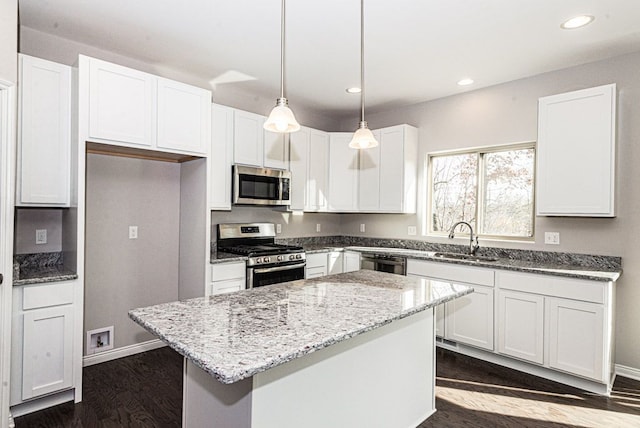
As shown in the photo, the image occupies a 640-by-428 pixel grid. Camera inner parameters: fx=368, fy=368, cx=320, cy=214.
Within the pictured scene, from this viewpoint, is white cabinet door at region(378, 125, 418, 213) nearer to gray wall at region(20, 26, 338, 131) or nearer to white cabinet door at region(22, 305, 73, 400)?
gray wall at region(20, 26, 338, 131)

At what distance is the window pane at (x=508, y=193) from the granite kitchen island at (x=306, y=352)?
6.34 ft

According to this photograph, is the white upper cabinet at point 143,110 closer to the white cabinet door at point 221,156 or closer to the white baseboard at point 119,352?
the white cabinet door at point 221,156

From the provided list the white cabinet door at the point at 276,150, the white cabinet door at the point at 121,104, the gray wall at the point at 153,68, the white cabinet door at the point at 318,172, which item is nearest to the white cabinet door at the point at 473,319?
the white cabinet door at the point at 318,172

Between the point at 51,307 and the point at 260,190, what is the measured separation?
6.74ft

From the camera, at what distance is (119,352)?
333 centimetres

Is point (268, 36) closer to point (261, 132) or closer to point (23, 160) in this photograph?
point (261, 132)

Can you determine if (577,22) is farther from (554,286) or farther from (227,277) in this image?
(227,277)

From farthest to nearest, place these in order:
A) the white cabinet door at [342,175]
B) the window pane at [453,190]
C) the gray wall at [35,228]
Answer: the white cabinet door at [342,175] → the window pane at [453,190] → the gray wall at [35,228]

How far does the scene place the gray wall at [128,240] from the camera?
3186mm

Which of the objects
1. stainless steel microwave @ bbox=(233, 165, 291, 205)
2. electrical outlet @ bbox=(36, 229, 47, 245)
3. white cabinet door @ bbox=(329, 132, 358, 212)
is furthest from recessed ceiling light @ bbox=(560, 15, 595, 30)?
electrical outlet @ bbox=(36, 229, 47, 245)

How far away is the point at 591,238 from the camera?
3.22 m

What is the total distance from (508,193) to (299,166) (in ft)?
7.57

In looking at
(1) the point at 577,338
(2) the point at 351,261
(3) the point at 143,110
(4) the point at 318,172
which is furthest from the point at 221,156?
(1) the point at 577,338

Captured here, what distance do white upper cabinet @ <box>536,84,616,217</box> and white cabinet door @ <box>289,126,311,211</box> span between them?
95.8 inches
